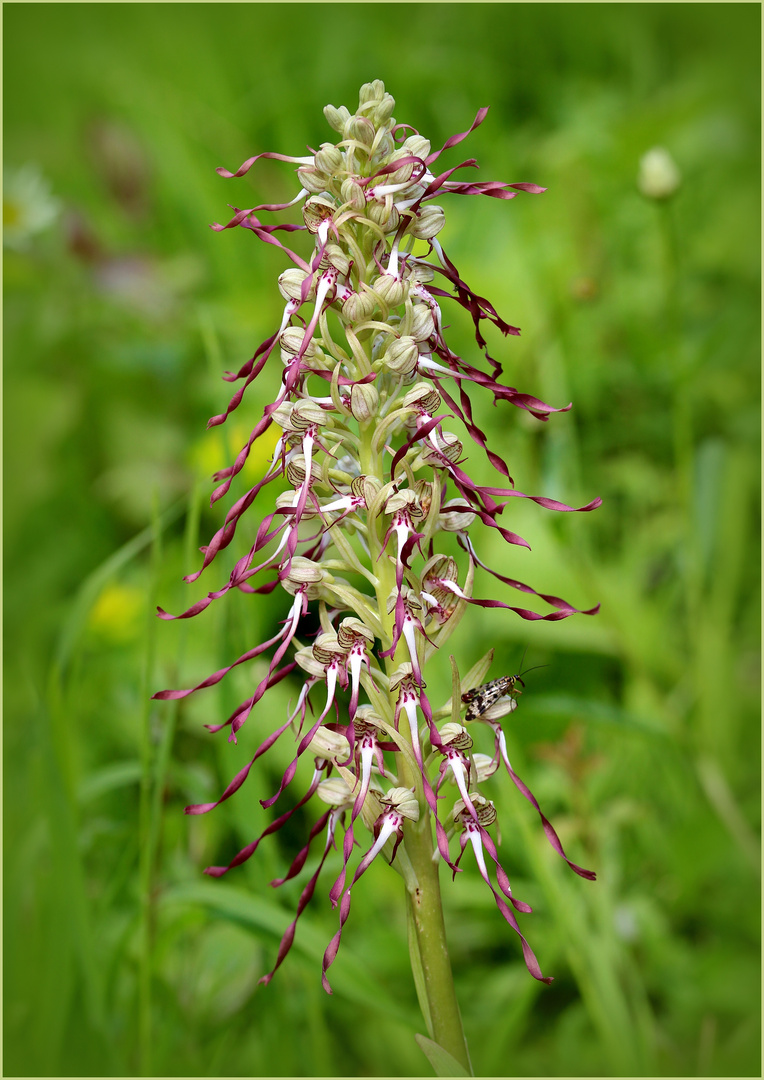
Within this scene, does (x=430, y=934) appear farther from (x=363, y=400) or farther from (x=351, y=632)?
(x=363, y=400)

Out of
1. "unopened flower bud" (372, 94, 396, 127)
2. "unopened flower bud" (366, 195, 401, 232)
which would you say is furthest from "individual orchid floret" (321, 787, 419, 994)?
"unopened flower bud" (372, 94, 396, 127)

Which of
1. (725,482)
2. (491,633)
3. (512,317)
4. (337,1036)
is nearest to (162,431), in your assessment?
(512,317)

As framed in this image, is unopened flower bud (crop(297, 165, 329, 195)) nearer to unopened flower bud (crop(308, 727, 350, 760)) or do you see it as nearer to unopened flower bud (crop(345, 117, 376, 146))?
unopened flower bud (crop(345, 117, 376, 146))

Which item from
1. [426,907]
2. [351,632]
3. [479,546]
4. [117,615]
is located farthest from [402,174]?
[117,615]

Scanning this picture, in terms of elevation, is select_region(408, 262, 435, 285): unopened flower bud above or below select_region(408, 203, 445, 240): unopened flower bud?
below

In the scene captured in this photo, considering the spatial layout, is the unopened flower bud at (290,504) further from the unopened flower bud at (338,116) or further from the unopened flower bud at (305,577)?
the unopened flower bud at (338,116)

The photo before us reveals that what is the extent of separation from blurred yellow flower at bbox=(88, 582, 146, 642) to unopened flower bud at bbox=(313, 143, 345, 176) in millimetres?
1393

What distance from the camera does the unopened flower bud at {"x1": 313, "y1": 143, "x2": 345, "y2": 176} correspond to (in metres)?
0.76

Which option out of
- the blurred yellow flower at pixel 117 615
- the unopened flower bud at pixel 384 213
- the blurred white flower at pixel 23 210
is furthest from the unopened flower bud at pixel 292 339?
the blurred white flower at pixel 23 210

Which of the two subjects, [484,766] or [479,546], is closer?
[484,766]

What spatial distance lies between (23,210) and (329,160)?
2516mm

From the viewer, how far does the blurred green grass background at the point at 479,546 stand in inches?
46.9

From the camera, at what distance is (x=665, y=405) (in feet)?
8.27

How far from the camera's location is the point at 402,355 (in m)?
0.75
